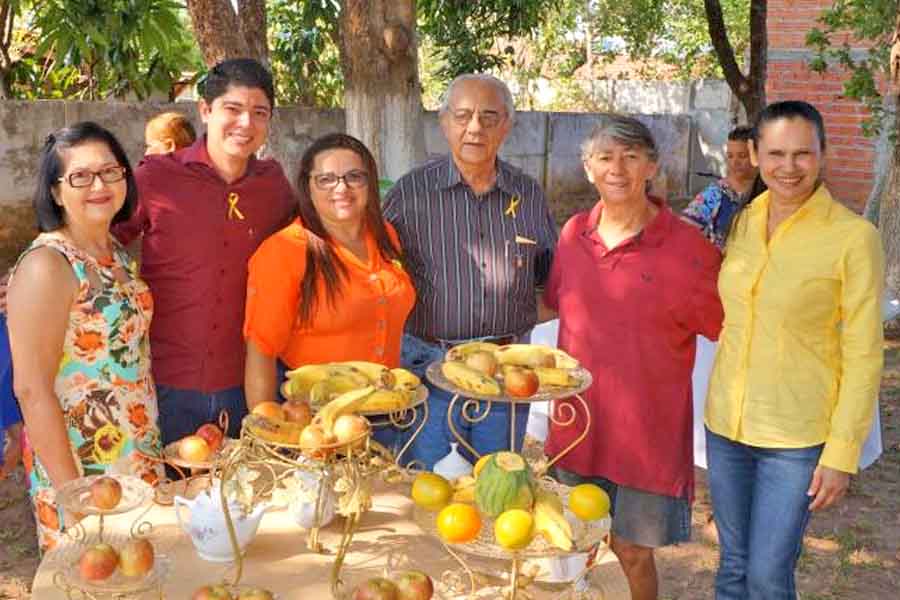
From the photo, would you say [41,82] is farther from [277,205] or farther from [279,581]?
[279,581]

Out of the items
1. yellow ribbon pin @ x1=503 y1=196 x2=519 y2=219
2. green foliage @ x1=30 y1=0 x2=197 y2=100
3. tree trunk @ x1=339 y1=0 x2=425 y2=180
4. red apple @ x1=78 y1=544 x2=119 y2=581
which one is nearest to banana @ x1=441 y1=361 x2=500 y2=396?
red apple @ x1=78 y1=544 x2=119 y2=581

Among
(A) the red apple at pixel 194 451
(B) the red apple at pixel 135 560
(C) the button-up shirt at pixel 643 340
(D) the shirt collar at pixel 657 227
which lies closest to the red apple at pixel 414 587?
(B) the red apple at pixel 135 560

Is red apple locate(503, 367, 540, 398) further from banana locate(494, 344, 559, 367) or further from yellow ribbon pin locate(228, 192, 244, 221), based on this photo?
yellow ribbon pin locate(228, 192, 244, 221)

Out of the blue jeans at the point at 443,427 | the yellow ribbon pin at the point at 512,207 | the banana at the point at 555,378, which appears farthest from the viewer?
the yellow ribbon pin at the point at 512,207

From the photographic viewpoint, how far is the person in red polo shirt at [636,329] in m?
2.83

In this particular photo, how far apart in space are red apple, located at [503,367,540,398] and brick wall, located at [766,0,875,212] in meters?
10.1

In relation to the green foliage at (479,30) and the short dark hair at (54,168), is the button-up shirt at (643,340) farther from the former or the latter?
the green foliage at (479,30)

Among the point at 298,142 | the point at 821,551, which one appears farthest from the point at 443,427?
the point at 298,142

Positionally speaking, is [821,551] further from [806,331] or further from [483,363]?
[483,363]

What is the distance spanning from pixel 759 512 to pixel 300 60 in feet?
28.3

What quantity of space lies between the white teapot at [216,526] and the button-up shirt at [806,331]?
1412mm

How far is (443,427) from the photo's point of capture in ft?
10.6

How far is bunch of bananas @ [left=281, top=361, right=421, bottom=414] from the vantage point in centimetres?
218

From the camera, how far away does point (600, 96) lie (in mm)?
17453
